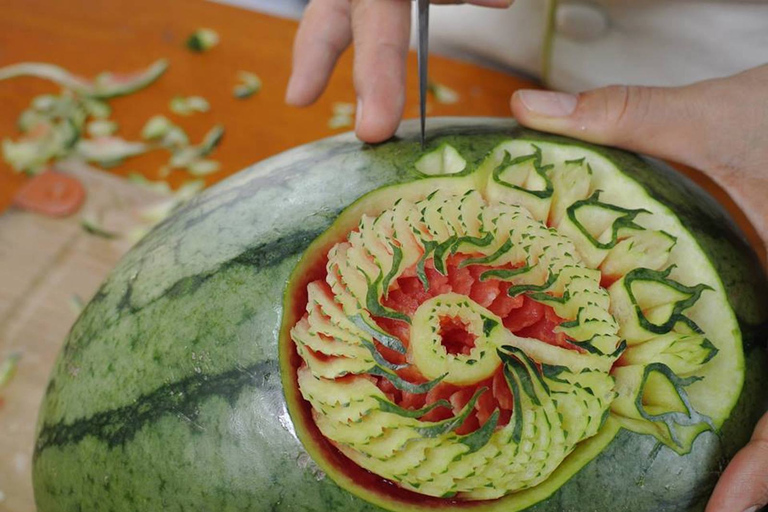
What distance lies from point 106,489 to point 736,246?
45.0 inches

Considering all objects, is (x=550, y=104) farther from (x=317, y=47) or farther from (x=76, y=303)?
(x=76, y=303)

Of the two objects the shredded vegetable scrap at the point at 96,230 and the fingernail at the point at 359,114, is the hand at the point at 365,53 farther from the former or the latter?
the shredded vegetable scrap at the point at 96,230

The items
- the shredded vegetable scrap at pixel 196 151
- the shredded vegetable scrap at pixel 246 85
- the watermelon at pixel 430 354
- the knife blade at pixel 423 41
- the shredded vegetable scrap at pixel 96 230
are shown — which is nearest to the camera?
the watermelon at pixel 430 354

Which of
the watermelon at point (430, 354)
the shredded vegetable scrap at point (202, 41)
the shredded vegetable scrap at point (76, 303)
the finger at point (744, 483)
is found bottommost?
the shredded vegetable scrap at point (76, 303)

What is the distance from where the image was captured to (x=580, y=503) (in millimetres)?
1082

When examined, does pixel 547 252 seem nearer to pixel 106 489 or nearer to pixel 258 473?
pixel 258 473

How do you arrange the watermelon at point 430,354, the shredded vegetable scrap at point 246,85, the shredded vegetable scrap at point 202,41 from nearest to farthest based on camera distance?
the watermelon at point 430,354 < the shredded vegetable scrap at point 246,85 < the shredded vegetable scrap at point 202,41

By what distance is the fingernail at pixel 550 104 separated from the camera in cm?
146

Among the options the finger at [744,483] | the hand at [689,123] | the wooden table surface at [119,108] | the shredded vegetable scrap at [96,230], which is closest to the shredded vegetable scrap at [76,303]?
the wooden table surface at [119,108]

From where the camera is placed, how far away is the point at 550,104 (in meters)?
1.47

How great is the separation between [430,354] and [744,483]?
0.51 metres

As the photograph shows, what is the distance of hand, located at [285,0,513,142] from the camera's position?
1514 mm

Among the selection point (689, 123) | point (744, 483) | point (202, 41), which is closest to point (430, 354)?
point (744, 483)

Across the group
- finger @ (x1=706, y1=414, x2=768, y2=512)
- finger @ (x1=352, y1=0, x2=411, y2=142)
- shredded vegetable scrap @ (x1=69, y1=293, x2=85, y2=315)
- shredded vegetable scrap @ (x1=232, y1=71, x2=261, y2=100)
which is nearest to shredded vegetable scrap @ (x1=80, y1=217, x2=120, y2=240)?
shredded vegetable scrap @ (x1=69, y1=293, x2=85, y2=315)
